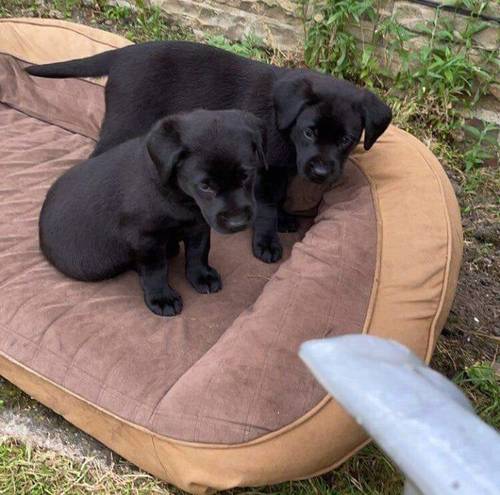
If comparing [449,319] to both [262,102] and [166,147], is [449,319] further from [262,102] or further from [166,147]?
[166,147]

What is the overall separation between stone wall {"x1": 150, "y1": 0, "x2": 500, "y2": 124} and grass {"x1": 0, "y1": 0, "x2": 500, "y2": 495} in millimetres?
74

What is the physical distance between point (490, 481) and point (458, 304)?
7.92ft

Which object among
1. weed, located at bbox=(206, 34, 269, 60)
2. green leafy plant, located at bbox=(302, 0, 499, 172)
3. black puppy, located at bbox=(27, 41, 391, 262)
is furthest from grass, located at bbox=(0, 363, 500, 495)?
weed, located at bbox=(206, 34, 269, 60)

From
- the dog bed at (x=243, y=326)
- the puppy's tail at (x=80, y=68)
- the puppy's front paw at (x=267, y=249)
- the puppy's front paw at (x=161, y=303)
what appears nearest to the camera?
the dog bed at (x=243, y=326)

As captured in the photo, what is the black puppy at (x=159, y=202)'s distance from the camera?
79.9 inches

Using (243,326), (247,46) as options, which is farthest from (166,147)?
(247,46)

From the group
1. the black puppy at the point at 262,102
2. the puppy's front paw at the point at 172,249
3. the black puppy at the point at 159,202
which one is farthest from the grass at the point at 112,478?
the black puppy at the point at 262,102

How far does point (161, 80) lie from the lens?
9.36 feet

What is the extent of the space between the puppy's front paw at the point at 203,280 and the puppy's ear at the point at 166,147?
1.73 ft

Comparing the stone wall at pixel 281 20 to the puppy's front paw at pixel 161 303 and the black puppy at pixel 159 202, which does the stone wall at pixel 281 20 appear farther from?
the puppy's front paw at pixel 161 303

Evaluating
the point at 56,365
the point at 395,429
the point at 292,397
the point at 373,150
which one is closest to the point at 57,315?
the point at 56,365

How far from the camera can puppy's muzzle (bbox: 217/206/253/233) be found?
2057mm

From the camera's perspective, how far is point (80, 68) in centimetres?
290

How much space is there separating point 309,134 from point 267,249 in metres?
0.51
